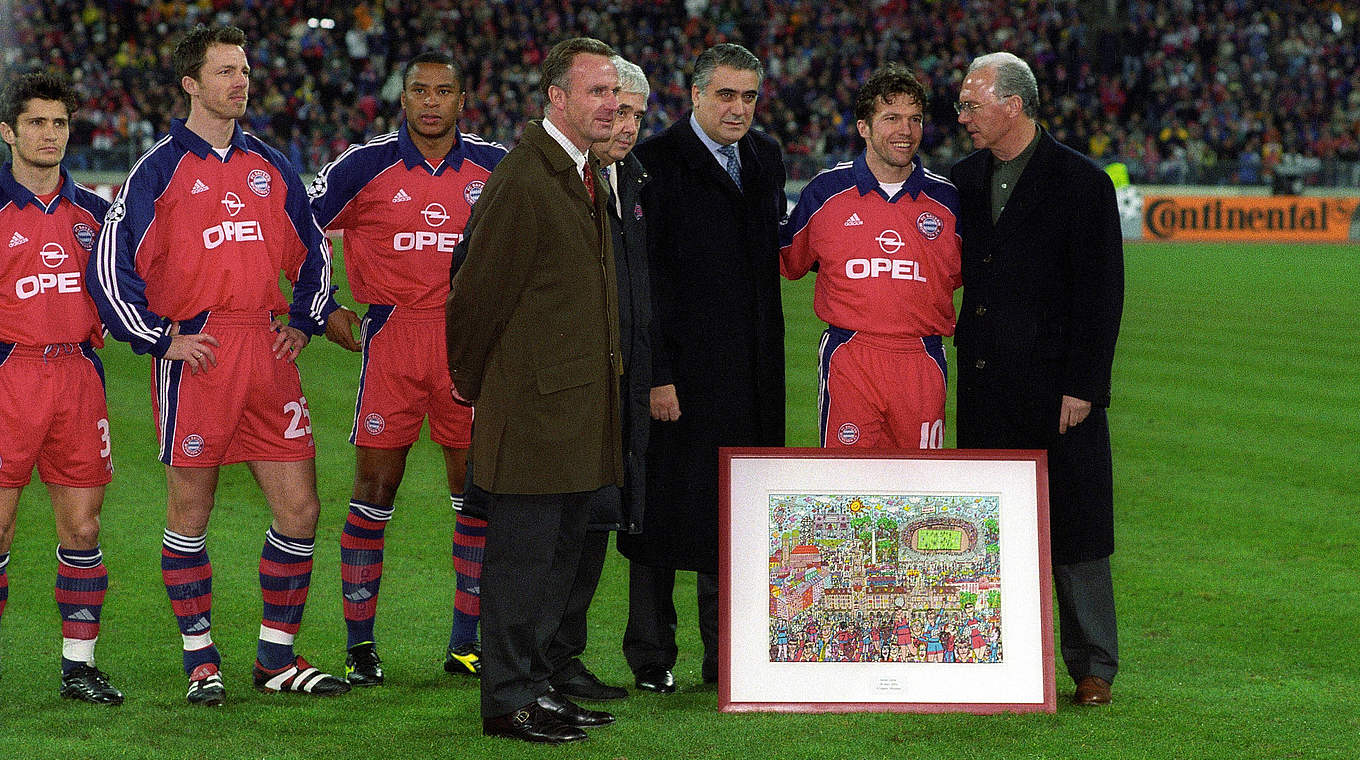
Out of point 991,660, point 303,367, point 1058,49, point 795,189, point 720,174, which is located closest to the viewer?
point 991,660

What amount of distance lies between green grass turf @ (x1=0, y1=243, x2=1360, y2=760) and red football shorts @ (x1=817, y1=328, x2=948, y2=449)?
1023 millimetres

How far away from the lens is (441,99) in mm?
5523

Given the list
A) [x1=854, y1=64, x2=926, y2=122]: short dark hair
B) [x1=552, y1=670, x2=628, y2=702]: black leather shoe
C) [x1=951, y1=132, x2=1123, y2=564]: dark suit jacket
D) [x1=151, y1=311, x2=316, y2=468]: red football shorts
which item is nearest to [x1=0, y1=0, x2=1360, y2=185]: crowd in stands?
[x1=151, y1=311, x2=316, y2=468]: red football shorts

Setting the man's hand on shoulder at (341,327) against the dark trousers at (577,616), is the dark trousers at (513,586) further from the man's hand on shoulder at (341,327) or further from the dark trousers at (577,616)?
the man's hand on shoulder at (341,327)

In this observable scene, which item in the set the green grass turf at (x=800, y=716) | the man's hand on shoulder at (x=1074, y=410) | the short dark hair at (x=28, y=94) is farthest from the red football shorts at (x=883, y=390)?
the short dark hair at (x=28, y=94)

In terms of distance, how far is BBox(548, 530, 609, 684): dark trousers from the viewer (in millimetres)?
5098

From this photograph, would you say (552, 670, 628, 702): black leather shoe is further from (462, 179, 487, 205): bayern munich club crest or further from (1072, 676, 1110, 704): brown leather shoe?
(462, 179, 487, 205): bayern munich club crest

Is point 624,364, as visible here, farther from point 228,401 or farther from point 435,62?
point 435,62

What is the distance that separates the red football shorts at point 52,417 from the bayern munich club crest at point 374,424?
2.98 feet

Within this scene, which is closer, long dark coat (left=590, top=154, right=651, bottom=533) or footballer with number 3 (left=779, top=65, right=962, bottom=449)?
long dark coat (left=590, top=154, right=651, bottom=533)

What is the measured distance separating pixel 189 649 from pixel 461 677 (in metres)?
0.96

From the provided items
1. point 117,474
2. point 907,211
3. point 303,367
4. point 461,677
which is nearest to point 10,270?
point 461,677

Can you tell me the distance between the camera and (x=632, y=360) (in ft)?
15.6

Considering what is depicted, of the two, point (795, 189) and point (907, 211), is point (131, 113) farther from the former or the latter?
point (907, 211)
